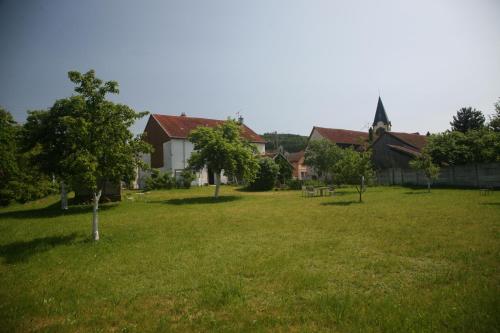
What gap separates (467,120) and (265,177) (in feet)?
141

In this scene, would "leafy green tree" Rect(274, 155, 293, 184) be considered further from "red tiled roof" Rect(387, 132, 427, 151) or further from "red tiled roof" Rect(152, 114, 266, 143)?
"red tiled roof" Rect(387, 132, 427, 151)

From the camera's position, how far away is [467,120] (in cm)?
5378

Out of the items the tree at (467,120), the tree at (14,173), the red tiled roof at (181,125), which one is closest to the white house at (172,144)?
the red tiled roof at (181,125)

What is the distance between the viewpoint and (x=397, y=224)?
12664 millimetres

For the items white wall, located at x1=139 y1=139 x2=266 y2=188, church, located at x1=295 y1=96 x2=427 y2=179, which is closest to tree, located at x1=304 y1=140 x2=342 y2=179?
church, located at x1=295 y1=96 x2=427 y2=179

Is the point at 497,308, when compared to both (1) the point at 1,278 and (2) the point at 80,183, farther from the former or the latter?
(2) the point at 80,183

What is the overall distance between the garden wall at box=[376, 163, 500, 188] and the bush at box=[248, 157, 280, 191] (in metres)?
17.7

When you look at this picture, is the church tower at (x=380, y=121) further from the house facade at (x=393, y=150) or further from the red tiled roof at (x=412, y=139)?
the house facade at (x=393, y=150)

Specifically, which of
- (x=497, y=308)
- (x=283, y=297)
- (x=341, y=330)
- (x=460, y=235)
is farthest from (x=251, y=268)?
(x=460, y=235)

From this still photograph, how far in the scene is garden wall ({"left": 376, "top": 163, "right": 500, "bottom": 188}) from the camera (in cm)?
2988

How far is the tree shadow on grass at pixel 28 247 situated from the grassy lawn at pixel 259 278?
0.14 ft

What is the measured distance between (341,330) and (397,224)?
9.32 meters

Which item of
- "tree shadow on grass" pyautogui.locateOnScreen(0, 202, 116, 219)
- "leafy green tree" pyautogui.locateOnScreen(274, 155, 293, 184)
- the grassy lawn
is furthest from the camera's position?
"leafy green tree" pyautogui.locateOnScreen(274, 155, 293, 184)

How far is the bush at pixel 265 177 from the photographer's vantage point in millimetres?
36594
